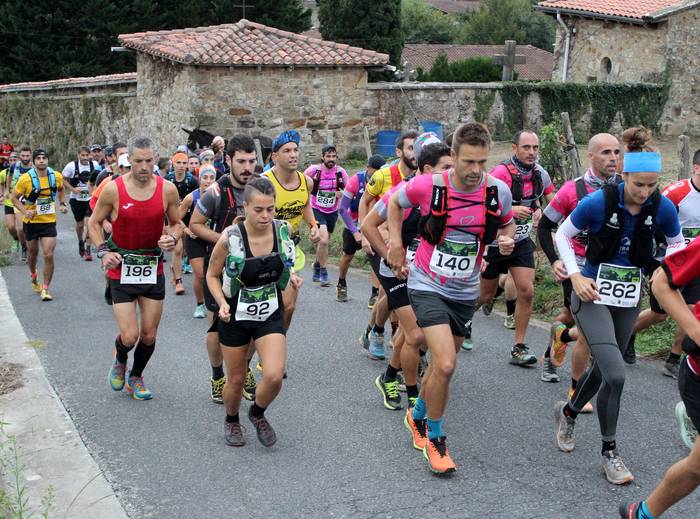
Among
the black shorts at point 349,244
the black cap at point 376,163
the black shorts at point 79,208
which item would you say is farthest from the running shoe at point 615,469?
the black shorts at point 79,208

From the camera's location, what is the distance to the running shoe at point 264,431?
6.05 m

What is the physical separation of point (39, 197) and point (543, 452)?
8.65 meters

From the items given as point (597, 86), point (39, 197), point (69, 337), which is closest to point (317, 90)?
point (597, 86)

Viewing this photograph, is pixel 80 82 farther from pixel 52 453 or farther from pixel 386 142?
pixel 52 453

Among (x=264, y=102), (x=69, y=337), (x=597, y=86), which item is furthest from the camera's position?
(x=597, y=86)

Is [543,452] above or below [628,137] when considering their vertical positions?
below

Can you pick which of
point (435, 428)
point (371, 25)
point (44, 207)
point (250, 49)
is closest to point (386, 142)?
point (250, 49)

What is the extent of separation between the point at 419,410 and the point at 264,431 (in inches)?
39.7

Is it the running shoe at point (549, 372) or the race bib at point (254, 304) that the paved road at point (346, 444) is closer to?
the running shoe at point (549, 372)

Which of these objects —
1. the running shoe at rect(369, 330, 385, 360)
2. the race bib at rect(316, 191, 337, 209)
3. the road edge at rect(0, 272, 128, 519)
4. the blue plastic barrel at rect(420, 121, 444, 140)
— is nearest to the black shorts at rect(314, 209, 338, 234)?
the race bib at rect(316, 191, 337, 209)

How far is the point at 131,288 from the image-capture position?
702 cm

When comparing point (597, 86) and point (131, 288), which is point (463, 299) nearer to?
point (131, 288)

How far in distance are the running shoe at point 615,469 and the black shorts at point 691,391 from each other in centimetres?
121

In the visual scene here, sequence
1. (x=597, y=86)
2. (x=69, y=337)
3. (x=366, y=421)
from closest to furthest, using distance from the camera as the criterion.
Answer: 1. (x=366, y=421)
2. (x=69, y=337)
3. (x=597, y=86)
